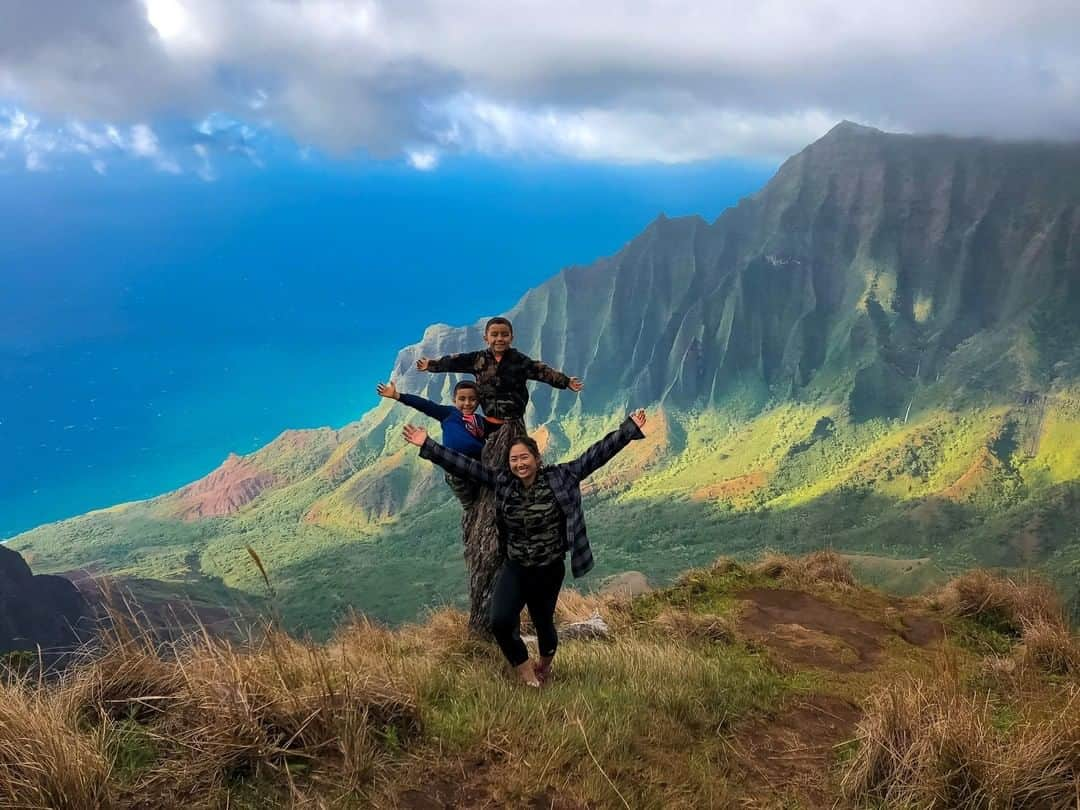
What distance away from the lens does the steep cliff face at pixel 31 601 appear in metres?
71.8

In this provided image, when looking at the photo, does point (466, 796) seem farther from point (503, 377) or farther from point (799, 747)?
point (503, 377)

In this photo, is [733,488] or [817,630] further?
[733,488]

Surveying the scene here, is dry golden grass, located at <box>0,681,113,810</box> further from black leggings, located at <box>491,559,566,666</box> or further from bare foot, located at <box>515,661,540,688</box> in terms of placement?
bare foot, located at <box>515,661,540,688</box>

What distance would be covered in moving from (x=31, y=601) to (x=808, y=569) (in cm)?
9080

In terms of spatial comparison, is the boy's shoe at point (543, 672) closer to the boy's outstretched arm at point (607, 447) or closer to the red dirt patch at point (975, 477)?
the boy's outstretched arm at point (607, 447)

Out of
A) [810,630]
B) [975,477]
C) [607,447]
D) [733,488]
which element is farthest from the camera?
[733,488]

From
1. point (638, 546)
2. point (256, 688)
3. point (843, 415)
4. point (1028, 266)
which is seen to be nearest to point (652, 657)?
point (256, 688)

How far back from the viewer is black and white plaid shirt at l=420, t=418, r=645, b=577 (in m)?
6.17

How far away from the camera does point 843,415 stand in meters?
175

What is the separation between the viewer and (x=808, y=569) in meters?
14.4

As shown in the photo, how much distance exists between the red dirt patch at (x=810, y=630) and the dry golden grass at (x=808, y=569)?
0.90 m

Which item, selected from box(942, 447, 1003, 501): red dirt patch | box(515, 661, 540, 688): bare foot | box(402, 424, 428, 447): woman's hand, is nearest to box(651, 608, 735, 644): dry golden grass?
box(515, 661, 540, 688): bare foot

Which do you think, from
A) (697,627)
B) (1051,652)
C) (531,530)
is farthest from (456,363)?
(1051,652)

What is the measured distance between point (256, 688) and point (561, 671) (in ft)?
10.4
